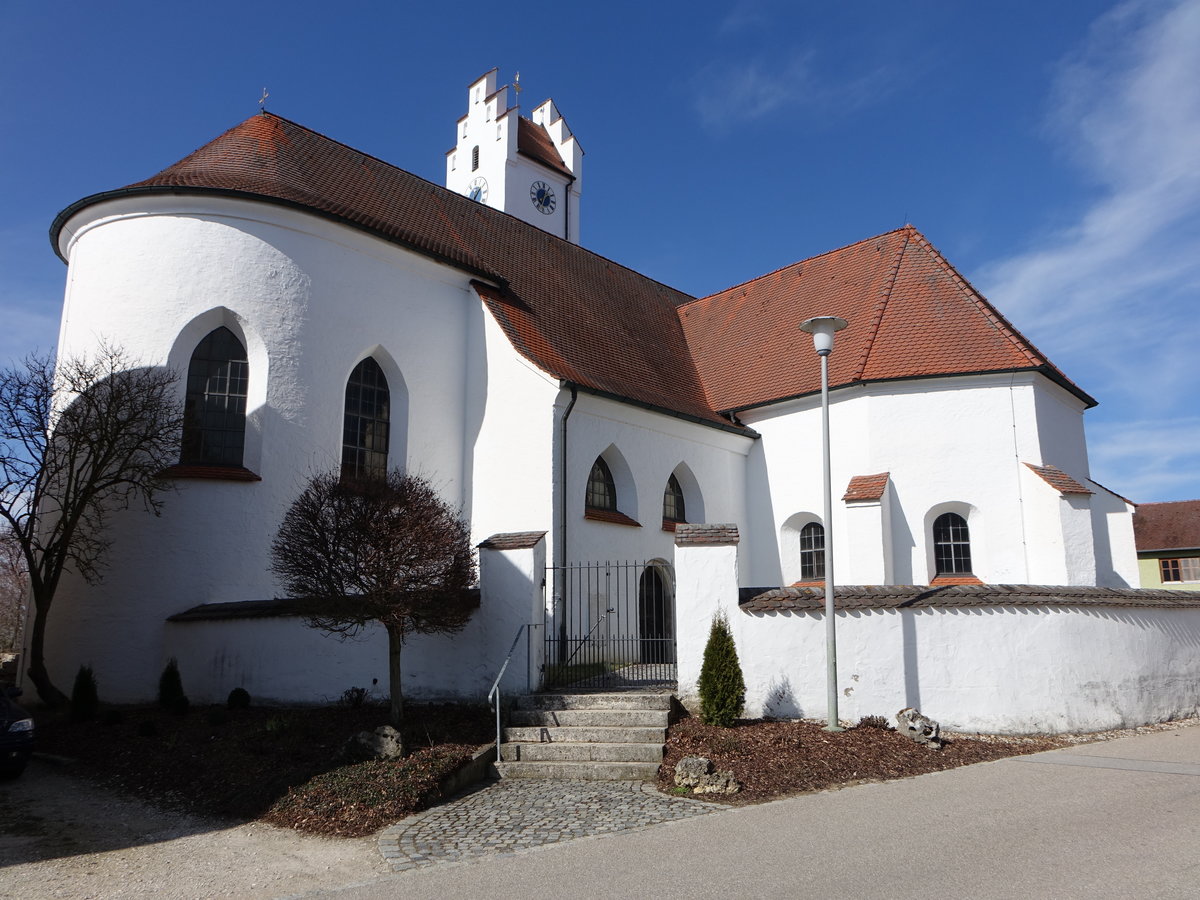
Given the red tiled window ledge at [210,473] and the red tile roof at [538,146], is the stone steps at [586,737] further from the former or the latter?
the red tile roof at [538,146]

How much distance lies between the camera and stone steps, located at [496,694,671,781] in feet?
31.0

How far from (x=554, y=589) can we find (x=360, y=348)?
18.0 ft

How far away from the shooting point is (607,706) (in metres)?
10.6

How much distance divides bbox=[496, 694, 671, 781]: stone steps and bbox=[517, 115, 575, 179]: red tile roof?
25.0 metres

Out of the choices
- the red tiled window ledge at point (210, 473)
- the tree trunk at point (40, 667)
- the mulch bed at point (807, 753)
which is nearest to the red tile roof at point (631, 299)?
the red tiled window ledge at point (210, 473)

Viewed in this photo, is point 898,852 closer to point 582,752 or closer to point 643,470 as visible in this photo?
point 582,752

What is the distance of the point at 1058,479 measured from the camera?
1612 cm

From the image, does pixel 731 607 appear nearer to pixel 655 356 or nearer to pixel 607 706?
pixel 607 706

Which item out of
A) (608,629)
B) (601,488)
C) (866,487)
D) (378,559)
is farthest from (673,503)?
(378,559)

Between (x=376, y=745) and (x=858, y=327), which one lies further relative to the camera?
(x=858, y=327)

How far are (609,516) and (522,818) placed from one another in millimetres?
8319

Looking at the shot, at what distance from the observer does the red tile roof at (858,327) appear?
57.4 ft

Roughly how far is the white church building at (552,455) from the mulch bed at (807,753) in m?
0.79

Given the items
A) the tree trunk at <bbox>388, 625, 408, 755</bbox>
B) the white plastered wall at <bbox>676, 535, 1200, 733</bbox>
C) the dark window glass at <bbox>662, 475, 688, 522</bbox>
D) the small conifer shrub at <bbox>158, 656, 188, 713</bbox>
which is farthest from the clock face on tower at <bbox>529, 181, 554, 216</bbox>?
the tree trunk at <bbox>388, 625, 408, 755</bbox>
